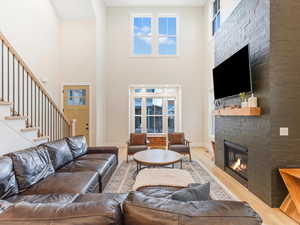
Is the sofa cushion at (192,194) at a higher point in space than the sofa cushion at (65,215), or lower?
lower

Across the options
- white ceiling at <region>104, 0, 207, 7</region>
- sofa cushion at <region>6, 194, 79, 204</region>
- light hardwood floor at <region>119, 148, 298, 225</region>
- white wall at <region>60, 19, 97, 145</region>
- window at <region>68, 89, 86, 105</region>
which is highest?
white ceiling at <region>104, 0, 207, 7</region>

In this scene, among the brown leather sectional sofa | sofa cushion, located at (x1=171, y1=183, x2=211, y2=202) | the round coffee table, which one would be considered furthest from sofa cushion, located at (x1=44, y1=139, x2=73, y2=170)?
sofa cushion, located at (x1=171, y1=183, x2=211, y2=202)

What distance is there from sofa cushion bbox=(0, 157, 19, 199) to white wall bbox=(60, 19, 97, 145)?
4.07 meters

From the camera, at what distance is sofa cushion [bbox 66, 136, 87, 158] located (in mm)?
3866

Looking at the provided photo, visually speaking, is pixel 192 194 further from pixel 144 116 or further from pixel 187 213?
pixel 144 116

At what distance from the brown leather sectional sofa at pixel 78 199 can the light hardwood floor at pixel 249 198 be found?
1.43 meters

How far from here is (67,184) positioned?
2385mm

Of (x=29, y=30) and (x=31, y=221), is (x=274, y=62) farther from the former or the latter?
(x=29, y=30)

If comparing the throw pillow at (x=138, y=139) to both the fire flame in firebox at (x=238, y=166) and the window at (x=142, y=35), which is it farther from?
the window at (x=142, y=35)

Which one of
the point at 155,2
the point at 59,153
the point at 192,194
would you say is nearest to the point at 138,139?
the point at 59,153

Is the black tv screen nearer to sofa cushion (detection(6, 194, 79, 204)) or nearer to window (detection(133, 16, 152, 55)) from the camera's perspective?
sofa cushion (detection(6, 194, 79, 204))

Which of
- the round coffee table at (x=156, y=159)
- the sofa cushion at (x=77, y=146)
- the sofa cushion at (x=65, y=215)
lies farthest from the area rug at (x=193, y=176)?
the sofa cushion at (x=65, y=215)

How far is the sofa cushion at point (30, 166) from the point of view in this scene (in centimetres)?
229

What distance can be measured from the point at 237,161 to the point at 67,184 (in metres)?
3.18
